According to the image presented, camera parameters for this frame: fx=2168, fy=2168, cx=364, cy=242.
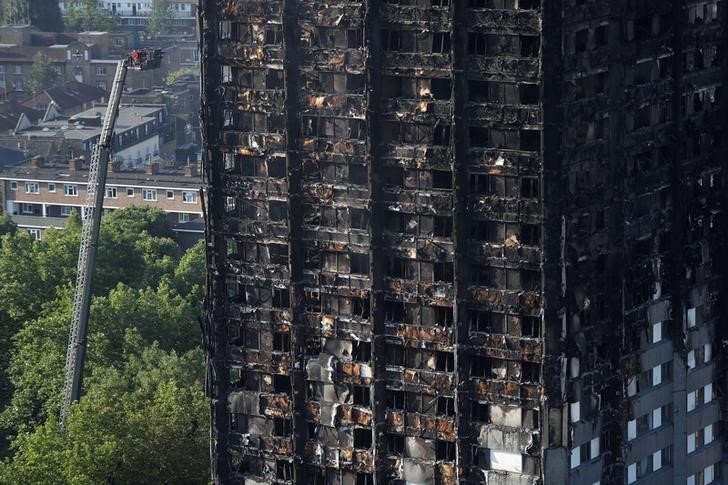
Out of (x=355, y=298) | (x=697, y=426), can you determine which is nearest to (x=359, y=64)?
(x=355, y=298)

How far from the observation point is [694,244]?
468ft

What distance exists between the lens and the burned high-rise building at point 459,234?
425ft

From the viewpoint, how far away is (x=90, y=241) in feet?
592

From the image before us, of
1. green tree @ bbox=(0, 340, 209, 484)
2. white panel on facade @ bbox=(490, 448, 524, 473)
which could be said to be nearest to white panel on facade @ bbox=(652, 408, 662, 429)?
white panel on facade @ bbox=(490, 448, 524, 473)

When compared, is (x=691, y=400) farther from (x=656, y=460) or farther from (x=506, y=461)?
(x=506, y=461)

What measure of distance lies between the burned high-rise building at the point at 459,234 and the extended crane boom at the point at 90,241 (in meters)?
38.2

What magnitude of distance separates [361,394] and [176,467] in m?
31.8

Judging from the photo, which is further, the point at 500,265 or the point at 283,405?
the point at 283,405

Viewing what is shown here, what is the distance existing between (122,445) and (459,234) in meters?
43.6

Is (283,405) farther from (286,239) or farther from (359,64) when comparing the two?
(359,64)

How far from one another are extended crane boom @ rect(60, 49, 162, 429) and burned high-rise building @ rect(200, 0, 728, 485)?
38.2 meters

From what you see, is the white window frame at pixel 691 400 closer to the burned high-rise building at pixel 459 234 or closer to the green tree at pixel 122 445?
the burned high-rise building at pixel 459 234

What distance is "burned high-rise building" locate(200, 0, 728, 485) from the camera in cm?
12962

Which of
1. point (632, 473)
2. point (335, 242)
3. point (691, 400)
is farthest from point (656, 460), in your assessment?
point (335, 242)
